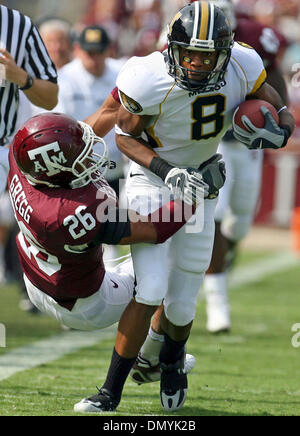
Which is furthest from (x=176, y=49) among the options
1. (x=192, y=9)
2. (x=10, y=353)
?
(x=10, y=353)

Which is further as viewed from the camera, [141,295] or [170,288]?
[170,288]

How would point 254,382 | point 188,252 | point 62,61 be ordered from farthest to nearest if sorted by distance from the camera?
point 62,61 → point 254,382 → point 188,252

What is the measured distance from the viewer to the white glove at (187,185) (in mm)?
3449

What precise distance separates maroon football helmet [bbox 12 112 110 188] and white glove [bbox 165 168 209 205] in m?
0.28

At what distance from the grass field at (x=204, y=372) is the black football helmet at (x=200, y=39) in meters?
1.32

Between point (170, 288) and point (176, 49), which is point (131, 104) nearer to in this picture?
point (176, 49)

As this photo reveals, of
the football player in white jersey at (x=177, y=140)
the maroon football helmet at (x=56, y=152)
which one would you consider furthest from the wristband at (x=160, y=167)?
the maroon football helmet at (x=56, y=152)

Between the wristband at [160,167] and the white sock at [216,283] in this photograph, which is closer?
the wristband at [160,167]

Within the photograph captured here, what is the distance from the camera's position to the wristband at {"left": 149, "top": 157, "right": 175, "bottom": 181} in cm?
353

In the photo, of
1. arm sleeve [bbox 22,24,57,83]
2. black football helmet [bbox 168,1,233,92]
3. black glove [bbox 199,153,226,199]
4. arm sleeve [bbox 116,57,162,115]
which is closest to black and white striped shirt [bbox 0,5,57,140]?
arm sleeve [bbox 22,24,57,83]

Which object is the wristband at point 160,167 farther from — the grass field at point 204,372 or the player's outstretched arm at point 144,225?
the grass field at point 204,372

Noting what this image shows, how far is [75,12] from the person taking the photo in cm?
1434

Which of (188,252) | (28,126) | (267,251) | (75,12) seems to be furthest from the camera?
(75,12)

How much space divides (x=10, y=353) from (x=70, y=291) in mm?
1460
